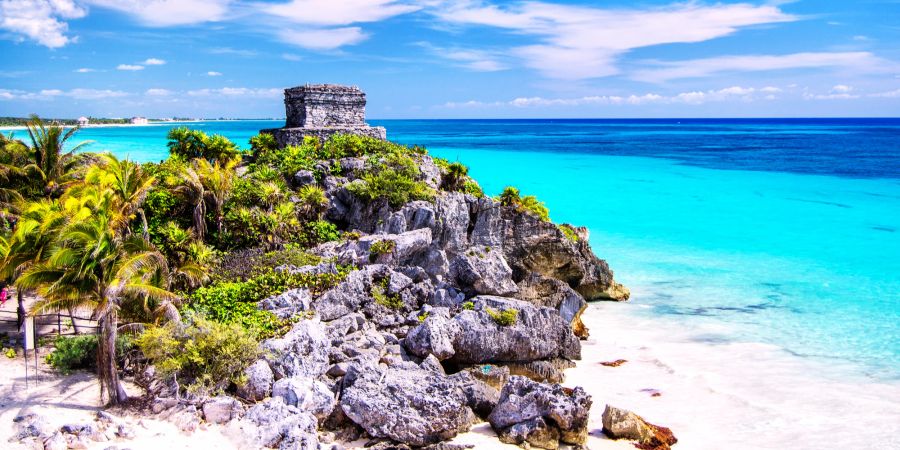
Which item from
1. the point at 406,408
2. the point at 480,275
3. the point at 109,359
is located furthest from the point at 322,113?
the point at 406,408

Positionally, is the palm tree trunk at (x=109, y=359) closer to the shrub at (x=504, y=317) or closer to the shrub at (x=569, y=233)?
the shrub at (x=504, y=317)

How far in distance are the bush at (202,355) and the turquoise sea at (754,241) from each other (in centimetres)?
929

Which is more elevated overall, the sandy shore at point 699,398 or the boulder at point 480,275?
the boulder at point 480,275

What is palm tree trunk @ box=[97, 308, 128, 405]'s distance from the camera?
7.75m

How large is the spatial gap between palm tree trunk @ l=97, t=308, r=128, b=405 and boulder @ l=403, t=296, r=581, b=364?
423 centimetres

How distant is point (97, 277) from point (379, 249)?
562 cm

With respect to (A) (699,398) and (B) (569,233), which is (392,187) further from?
(A) (699,398)

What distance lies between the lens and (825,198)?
106ft

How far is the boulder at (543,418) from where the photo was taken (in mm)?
7980

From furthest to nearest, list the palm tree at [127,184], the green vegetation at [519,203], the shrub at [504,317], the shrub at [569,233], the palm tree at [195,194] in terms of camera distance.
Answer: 1. the shrub at [569,233]
2. the green vegetation at [519,203]
3. the palm tree at [195,194]
4. the palm tree at [127,184]
5. the shrub at [504,317]

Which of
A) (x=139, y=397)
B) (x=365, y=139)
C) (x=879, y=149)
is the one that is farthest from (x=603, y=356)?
(x=879, y=149)

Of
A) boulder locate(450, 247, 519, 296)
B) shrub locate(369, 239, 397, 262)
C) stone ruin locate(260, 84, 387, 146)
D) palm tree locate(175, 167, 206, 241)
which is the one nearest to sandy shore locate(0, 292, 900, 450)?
boulder locate(450, 247, 519, 296)

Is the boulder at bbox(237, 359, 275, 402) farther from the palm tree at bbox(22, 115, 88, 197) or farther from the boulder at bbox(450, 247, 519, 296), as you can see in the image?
the palm tree at bbox(22, 115, 88, 197)

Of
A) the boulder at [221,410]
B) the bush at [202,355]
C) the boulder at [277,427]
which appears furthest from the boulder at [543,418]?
the bush at [202,355]
